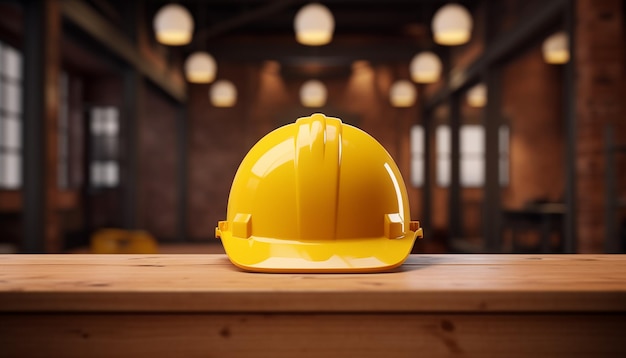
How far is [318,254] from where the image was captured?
1201 mm

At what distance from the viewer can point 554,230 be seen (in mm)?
8766

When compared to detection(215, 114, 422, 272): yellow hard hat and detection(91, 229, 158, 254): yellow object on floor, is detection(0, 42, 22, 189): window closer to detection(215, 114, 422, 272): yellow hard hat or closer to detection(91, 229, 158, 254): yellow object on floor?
detection(91, 229, 158, 254): yellow object on floor

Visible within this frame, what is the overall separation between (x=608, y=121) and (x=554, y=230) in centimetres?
431

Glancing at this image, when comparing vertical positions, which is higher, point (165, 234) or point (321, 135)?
point (321, 135)

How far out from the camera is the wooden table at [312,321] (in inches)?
36.1

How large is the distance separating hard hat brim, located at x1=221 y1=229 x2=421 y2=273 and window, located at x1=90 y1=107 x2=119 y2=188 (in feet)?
42.2

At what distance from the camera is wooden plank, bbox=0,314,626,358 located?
3.05 feet

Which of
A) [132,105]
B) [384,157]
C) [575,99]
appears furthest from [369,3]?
[384,157]

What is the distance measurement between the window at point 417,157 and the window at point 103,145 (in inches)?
266

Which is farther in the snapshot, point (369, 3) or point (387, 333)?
point (369, 3)

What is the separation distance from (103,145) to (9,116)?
3.36 meters

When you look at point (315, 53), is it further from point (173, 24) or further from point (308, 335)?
point (308, 335)

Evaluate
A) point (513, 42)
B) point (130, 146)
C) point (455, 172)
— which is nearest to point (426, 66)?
point (513, 42)

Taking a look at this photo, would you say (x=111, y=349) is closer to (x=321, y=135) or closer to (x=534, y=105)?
(x=321, y=135)
